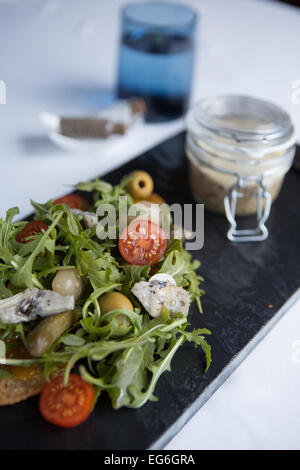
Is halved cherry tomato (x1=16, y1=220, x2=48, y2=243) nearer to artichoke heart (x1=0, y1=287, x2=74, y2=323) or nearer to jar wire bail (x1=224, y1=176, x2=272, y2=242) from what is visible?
artichoke heart (x1=0, y1=287, x2=74, y2=323)

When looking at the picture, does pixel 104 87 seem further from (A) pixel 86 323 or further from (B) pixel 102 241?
(A) pixel 86 323

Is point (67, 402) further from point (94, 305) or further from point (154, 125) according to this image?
point (154, 125)

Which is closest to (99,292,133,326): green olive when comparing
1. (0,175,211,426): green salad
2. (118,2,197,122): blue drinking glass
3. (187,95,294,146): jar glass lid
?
(0,175,211,426): green salad

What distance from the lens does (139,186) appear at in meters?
1.53

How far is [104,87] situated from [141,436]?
1792mm

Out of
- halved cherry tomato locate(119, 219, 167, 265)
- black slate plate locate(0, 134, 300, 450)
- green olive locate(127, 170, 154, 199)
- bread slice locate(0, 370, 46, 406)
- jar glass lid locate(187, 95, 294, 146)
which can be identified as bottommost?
black slate plate locate(0, 134, 300, 450)

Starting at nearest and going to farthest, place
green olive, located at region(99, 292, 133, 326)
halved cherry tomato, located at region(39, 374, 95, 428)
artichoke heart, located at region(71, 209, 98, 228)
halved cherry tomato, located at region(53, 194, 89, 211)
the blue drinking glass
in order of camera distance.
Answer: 1. halved cherry tomato, located at region(39, 374, 95, 428)
2. green olive, located at region(99, 292, 133, 326)
3. artichoke heart, located at region(71, 209, 98, 228)
4. halved cherry tomato, located at region(53, 194, 89, 211)
5. the blue drinking glass

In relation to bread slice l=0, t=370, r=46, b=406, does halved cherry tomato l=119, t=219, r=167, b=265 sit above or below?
above

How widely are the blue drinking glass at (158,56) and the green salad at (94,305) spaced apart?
96 centimetres

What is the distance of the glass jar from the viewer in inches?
59.1

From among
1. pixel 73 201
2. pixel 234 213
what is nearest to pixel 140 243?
pixel 73 201

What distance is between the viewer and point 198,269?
1402mm

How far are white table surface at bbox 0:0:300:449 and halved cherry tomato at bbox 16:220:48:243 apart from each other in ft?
0.98
